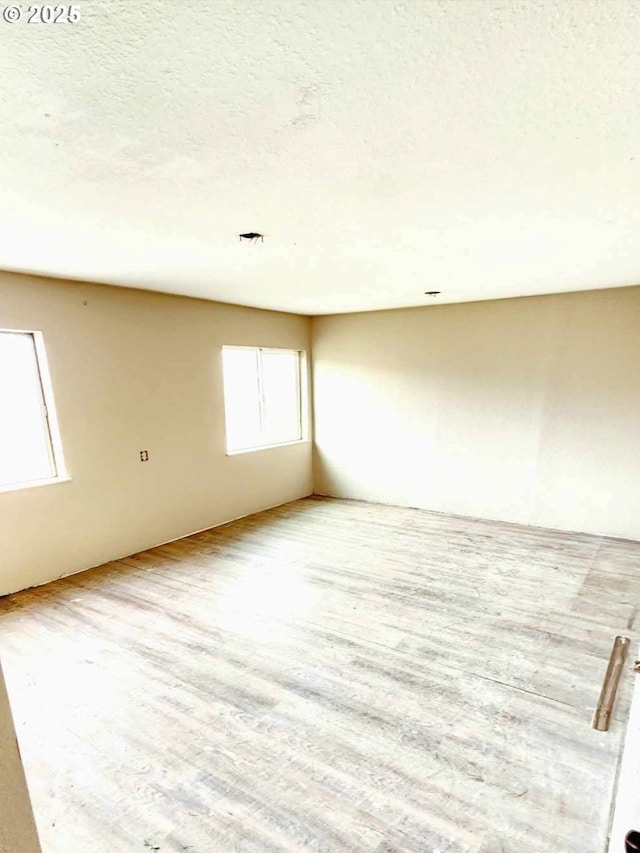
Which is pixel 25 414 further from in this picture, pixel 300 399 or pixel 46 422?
pixel 300 399

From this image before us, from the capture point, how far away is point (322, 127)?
4.37 ft

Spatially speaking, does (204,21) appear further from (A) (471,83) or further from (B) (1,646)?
(B) (1,646)

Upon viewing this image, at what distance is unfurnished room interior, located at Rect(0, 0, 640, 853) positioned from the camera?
3.61 feet

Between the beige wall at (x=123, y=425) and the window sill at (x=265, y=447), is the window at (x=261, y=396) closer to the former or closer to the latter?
the window sill at (x=265, y=447)

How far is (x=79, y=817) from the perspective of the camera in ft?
5.19

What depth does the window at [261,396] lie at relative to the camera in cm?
505

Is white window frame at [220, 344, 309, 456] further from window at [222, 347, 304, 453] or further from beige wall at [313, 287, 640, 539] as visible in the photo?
beige wall at [313, 287, 640, 539]

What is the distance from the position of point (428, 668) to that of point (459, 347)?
347 cm

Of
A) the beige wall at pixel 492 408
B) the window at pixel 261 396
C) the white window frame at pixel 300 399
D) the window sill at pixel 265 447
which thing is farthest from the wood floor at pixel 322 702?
the white window frame at pixel 300 399

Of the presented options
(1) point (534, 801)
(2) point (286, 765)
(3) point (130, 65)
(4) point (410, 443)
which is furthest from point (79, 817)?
(4) point (410, 443)

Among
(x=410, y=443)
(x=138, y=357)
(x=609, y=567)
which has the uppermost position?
(x=138, y=357)

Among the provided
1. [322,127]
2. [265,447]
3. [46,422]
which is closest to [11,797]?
[322,127]

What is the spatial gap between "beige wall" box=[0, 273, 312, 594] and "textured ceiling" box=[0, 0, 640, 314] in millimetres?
909

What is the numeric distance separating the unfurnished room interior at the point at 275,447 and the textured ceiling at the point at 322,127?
12mm
